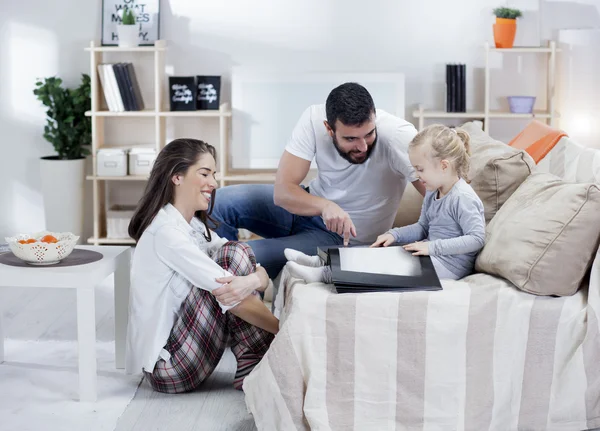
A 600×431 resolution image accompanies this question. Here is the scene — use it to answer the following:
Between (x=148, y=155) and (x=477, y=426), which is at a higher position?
(x=148, y=155)

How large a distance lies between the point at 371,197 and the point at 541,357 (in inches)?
42.1

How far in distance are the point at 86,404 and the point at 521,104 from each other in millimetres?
3164

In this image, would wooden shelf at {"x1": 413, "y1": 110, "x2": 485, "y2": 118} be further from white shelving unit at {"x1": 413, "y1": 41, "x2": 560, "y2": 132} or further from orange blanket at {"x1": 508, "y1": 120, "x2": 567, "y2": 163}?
orange blanket at {"x1": 508, "y1": 120, "x2": 567, "y2": 163}

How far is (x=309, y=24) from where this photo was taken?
4949 millimetres

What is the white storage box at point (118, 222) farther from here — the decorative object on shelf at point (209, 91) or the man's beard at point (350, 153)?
the man's beard at point (350, 153)

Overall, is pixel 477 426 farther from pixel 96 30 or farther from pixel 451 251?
pixel 96 30

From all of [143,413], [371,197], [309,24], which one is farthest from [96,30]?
[143,413]

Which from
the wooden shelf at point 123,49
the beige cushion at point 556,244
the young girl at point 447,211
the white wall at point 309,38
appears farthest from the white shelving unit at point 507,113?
the beige cushion at point 556,244

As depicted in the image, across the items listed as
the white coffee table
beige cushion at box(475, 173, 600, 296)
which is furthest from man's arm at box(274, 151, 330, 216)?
beige cushion at box(475, 173, 600, 296)

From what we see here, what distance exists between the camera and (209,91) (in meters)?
4.85

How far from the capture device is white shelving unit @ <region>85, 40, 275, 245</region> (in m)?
4.77

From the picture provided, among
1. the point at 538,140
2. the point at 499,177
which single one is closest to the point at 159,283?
the point at 499,177

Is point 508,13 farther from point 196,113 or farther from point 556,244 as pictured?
point 556,244

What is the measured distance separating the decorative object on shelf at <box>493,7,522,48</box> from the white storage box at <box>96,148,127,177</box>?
2206 millimetres
